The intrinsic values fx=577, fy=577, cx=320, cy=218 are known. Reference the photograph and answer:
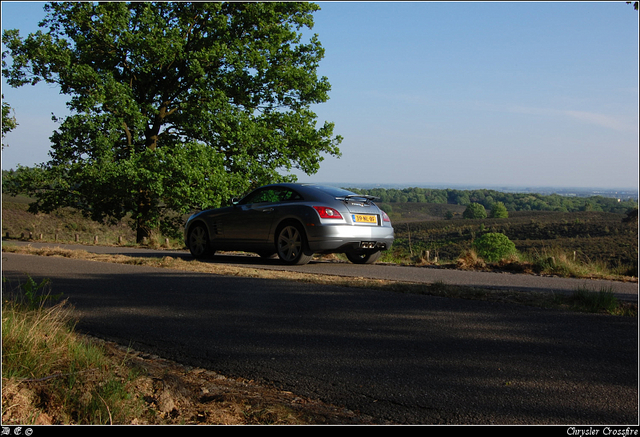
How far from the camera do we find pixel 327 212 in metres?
11.4

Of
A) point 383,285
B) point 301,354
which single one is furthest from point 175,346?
point 383,285

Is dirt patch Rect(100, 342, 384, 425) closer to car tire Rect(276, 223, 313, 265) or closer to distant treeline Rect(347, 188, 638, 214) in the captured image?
car tire Rect(276, 223, 313, 265)

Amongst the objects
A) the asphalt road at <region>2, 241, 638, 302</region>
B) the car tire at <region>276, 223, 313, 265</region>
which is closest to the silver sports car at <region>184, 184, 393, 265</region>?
the car tire at <region>276, 223, 313, 265</region>

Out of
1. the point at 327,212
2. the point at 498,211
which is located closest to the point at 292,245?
the point at 327,212

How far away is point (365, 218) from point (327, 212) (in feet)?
3.00

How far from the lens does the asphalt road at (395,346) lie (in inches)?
150

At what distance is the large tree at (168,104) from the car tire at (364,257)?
11.0m

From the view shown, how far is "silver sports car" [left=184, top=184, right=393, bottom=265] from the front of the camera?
37.5 ft

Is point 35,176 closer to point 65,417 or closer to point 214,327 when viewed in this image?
point 214,327

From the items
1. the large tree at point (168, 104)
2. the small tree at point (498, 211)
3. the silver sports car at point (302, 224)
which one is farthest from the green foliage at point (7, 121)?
the small tree at point (498, 211)

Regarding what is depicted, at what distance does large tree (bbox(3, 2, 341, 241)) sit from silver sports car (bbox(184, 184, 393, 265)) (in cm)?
1010

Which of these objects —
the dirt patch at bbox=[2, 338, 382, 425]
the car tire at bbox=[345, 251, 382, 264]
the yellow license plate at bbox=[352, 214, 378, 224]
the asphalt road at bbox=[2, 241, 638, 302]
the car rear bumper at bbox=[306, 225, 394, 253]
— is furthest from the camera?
the car tire at bbox=[345, 251, 382, 264]

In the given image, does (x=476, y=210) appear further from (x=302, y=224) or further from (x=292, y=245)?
(x=302, y=224)

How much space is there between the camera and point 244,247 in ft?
41.7
